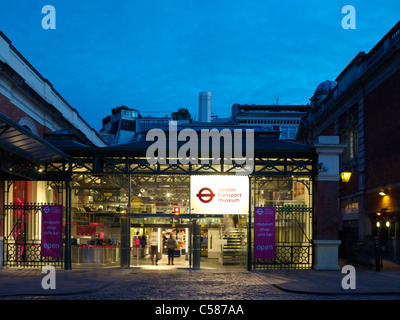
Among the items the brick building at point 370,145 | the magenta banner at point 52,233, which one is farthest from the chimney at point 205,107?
the magenta banner at point 52,233

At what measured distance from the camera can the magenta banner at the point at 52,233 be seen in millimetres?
22141

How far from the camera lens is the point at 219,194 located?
75.9ft

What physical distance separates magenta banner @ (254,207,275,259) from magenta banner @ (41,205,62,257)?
28.7ft

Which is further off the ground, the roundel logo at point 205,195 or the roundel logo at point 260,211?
the roundel logo at point 205,195

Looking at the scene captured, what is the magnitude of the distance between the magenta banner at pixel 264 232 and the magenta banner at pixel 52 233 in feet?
28.7

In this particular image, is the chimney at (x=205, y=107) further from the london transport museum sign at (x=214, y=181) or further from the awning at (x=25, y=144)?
the awning at (x=25, y=144)

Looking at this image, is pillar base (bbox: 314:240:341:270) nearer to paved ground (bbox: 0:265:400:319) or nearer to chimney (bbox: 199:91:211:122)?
paved ground (bbox: 0:265:400:319)

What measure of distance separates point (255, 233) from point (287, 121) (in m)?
64.3

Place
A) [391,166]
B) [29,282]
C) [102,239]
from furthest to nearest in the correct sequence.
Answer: [391,166]
[102,239]
[29,282]

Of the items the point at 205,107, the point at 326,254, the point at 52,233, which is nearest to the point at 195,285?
the point at 326,254

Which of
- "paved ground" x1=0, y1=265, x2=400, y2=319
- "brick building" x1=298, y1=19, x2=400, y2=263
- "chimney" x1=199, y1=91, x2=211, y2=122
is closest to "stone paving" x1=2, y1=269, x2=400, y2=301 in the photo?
"paved ground" x1=0, y1=265, x2=400, y2=319

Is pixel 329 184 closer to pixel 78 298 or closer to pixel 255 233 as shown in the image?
pixel 255 233

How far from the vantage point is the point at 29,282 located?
644 inches
